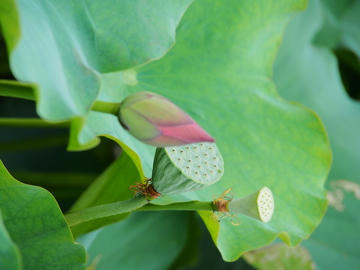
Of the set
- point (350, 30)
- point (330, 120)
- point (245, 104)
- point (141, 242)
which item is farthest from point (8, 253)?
point (350, 30)

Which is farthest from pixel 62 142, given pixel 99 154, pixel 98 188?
pixel 98 188

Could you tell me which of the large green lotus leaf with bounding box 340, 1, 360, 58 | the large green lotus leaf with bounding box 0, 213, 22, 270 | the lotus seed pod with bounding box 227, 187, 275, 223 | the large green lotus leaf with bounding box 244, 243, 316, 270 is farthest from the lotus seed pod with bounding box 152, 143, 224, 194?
the large green lotus leaf with bounding box 340, 1, 360, 58

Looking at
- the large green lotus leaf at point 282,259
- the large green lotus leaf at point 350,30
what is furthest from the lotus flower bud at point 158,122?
the large green lotus leaf at point 350,30

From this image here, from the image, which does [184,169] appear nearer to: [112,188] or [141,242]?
[112,188]

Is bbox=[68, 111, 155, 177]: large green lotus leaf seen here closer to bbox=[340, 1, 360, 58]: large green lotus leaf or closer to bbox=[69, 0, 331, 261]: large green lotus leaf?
bbox=[69, 0, 331, 261]: large green lotus leaf

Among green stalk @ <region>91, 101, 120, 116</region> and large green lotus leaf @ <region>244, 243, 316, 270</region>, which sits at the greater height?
green stalk @ <region>91, 101, 120, 116</region>

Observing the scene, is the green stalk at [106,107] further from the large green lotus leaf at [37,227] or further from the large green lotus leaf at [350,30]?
the large green lotus leaf at [350,30]

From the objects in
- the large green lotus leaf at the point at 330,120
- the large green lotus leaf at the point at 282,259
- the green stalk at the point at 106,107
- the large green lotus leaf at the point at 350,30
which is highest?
the green stalk at the point at 106,107
